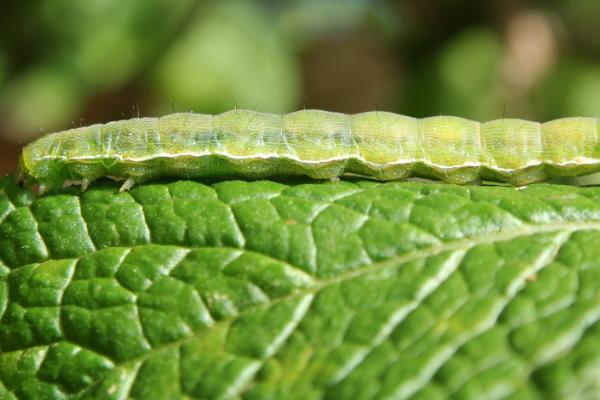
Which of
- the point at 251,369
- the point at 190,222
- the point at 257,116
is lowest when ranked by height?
the point at 251,369

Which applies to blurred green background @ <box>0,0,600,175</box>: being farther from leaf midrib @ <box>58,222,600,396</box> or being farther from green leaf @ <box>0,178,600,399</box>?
leaf midrib @ <box>58,222,600,396</box>

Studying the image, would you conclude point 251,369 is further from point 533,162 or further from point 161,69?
point 161,69

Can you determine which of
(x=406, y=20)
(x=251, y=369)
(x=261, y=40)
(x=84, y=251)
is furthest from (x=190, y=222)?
(x=261, y=40)

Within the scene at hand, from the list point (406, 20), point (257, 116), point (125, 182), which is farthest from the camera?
point (406, 20)

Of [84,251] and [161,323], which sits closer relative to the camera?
[161,323]

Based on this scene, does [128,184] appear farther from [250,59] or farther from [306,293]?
[250,59]

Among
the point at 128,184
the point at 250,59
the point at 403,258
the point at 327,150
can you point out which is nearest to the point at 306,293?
the point at 403,258
